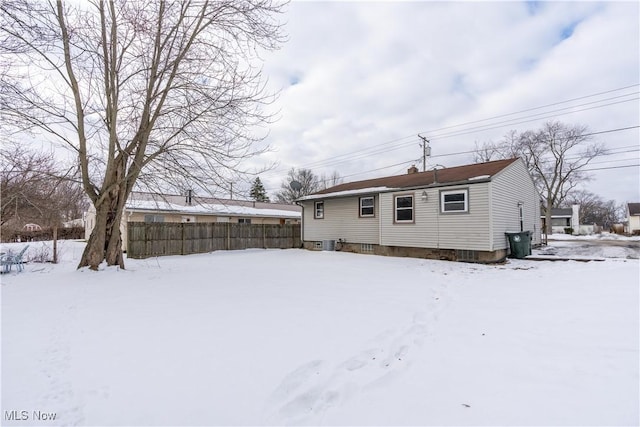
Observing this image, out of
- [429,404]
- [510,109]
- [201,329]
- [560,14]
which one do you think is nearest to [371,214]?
[560,14]

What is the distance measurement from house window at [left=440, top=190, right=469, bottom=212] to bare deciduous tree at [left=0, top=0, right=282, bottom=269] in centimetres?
718

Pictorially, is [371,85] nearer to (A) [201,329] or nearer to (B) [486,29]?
(B) [486,29]

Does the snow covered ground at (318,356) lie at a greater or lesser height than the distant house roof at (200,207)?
lesser

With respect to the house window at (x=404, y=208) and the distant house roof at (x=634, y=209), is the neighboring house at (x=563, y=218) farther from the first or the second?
the house window at (x=404, y=208)

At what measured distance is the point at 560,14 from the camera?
27.8 ft

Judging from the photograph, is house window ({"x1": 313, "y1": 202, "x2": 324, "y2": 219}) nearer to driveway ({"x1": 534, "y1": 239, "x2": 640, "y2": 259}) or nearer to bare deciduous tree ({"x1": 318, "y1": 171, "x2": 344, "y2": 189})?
driveway ({"x1": 534, "y1": 239, "x2": 640, "y2": 259})

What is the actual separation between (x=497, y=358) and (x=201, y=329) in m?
3.34

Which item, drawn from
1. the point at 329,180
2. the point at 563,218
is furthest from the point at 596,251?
the point at 563,218

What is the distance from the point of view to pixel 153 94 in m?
7.93

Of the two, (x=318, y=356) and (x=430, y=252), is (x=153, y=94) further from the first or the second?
(x=430, y=252)

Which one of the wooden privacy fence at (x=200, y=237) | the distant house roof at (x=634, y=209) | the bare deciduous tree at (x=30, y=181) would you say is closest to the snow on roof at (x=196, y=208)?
the wooden privacy fence at (x=200, y=237)

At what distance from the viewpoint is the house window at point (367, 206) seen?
45.4 ft

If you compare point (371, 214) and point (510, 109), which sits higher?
point (510, 109)

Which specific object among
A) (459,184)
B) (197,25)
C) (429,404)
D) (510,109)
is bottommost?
(429,404)
